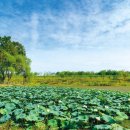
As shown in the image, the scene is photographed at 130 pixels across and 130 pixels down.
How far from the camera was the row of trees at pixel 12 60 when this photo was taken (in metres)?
52.8

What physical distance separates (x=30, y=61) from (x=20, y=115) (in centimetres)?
5077

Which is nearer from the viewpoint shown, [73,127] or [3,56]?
[73,127]

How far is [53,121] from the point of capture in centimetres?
856

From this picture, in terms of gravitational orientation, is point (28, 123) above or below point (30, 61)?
below

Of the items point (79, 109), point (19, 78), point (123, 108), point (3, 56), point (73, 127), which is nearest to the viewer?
point (73, 127)

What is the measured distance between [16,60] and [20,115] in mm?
46086

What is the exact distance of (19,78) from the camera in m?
67.0

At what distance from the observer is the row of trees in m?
52.8

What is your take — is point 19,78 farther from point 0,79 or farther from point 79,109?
point 79,109

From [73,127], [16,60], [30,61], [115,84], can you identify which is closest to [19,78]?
[30,61]

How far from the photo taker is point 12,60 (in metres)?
53.3

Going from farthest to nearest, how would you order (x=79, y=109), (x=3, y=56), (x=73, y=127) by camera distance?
1. (x=3, y=56)
2. (x=79, y=109)
3. (x=73, y=127)

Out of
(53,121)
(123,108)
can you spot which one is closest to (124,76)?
(123,108)

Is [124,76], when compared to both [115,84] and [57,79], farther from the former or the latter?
[57,79]
